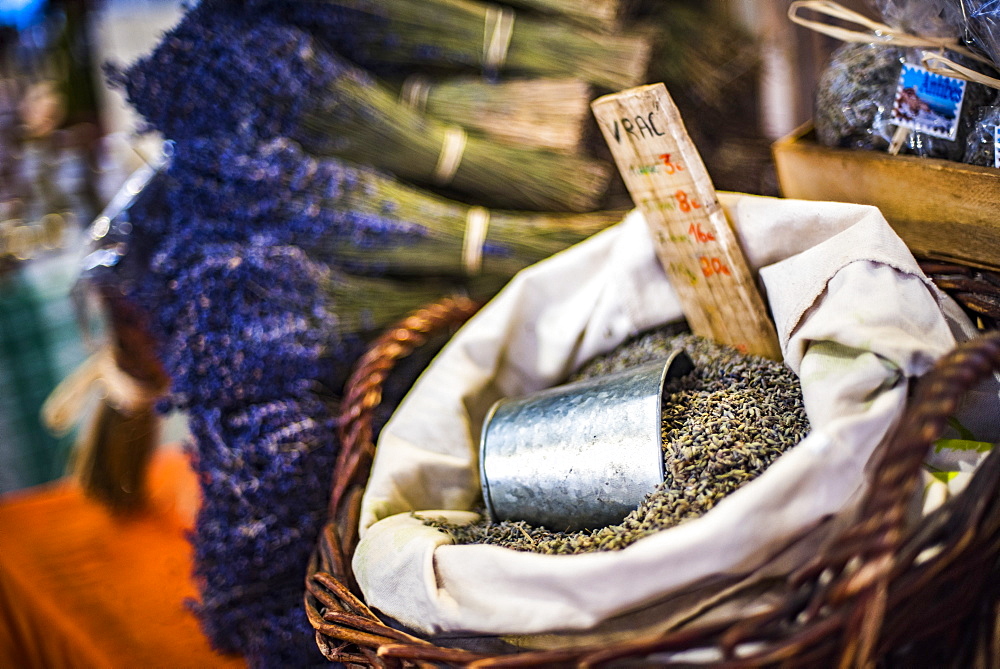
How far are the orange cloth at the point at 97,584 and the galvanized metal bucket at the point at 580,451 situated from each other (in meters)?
0.43

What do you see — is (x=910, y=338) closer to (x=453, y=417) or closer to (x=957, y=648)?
(x=957, y=648)

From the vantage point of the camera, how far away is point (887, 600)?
0.45 metres

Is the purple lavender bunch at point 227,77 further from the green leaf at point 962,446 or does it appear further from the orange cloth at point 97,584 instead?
the green leaf at point 962,446

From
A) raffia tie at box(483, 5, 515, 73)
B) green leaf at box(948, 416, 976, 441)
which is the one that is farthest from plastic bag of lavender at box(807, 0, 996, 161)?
raffia tie at box(483, 5, 515, 73)

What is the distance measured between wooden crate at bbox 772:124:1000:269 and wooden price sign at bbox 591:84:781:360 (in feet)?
0.47

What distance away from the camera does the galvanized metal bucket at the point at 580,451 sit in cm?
63

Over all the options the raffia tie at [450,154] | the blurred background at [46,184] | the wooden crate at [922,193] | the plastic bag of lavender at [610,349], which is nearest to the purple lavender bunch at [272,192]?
the raffia tie at [450,154]

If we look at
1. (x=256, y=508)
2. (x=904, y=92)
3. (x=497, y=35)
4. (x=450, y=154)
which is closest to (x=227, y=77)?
(x=450, y=154)

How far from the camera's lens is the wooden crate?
66 cm

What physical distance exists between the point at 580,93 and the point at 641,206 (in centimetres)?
44

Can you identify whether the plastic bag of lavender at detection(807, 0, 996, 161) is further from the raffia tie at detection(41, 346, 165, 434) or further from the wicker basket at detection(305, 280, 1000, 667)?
the raffia tie at detection(41, 346, 165, 434)

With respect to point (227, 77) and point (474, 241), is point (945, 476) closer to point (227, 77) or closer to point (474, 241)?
point (474, 241)

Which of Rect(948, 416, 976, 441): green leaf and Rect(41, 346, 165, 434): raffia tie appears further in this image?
Rect(41, 346, 165, 434): raffia tie

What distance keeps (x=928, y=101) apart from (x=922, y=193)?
93 millimetres
